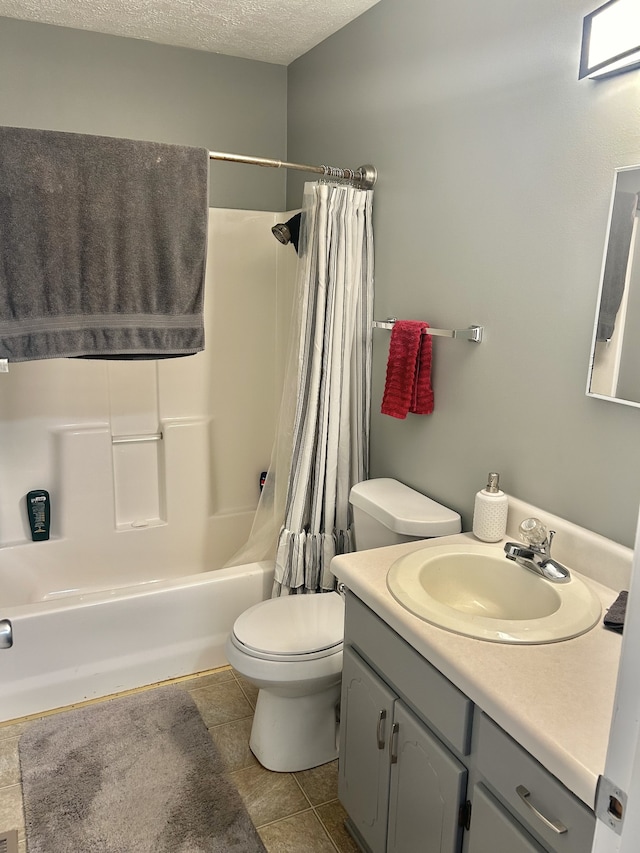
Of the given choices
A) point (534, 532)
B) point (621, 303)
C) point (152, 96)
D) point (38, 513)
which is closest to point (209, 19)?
point (152, 96)

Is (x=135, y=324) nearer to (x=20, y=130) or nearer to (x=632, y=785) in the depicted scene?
(x=20, y=130)

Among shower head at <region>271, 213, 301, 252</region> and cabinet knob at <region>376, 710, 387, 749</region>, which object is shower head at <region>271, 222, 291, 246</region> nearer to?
shower head at <region>271, 213, 301, 252</region>

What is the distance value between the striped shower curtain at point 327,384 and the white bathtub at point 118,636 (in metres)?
0.22

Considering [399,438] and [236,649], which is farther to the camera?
[399,438]

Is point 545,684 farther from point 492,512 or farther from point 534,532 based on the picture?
point 492,512

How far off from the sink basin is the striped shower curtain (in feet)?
2.41

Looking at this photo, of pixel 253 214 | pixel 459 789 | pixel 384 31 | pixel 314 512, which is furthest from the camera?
pixel 253 214

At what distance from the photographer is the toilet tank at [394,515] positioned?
6.21 feet

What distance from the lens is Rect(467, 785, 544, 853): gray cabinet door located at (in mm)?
1060

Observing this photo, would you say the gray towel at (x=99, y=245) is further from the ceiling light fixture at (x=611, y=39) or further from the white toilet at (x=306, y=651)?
the ceiling light fixture at (x=611, y=39)

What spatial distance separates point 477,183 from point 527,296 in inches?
15.0

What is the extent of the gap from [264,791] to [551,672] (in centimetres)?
113

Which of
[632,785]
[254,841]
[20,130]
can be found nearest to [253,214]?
[20,130]

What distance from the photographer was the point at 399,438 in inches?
88.9
